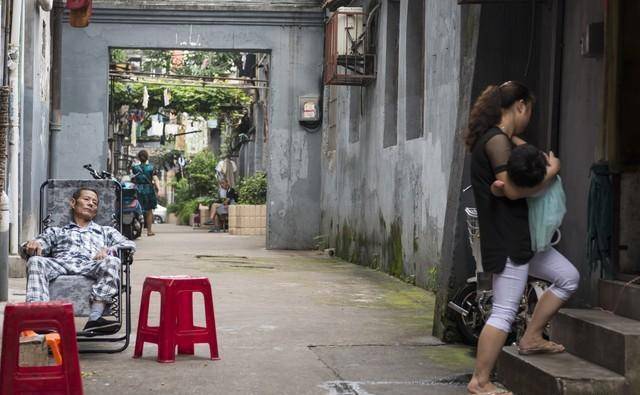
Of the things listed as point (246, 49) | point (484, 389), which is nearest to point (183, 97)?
point (246, 49)

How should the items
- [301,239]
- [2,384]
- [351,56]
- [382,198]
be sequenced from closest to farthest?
[2,384] < [382,198] < [351,56] < [301,239]

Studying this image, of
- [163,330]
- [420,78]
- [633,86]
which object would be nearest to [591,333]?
[633,86]

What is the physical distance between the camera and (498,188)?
19.1 feet

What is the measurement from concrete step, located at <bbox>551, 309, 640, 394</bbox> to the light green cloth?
56 cm

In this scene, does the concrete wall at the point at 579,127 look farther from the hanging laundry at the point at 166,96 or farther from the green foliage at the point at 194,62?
the green foliage at the point at 194,62

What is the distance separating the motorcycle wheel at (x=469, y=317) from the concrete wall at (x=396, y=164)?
997 mm

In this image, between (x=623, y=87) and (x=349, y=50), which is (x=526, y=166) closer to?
(x=623, y=87)

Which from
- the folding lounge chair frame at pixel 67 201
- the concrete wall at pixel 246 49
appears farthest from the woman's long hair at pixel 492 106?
the concrete wall at pixel 246 49

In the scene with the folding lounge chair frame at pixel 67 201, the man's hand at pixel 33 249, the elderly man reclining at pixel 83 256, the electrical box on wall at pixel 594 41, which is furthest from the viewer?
the folding lounge chair frame at pixel 67 201

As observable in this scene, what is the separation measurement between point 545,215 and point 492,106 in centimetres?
66

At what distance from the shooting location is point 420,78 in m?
13.8

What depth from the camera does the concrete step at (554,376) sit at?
5.48m

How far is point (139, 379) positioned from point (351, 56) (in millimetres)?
10361

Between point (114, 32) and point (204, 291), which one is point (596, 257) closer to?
point (204, 291)
